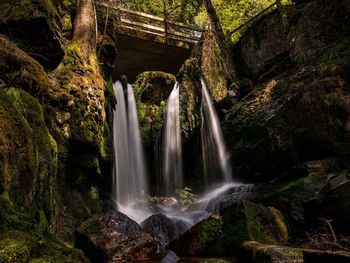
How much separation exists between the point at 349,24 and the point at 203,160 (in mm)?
7421

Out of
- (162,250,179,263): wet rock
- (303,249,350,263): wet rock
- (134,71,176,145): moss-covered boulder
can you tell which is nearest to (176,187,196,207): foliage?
(134,71,176,145): moss-covered boulder

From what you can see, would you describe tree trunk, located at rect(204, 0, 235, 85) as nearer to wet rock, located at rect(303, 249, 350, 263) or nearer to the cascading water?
the cascading water

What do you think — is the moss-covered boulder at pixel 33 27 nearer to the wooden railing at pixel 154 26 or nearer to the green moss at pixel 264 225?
the green moss at pixel 264 225

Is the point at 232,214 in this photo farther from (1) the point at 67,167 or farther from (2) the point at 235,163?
(2) the point at 235,163

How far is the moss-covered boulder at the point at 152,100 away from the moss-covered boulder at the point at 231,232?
848 centimetres

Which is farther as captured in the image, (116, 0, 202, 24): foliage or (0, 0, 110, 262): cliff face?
(116, 0, 202, 24): foliage

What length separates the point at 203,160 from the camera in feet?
47.4

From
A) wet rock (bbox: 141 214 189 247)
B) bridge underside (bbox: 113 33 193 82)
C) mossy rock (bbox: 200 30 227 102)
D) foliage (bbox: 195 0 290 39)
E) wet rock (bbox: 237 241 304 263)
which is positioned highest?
foliage (bbox: 195 0 290 39)

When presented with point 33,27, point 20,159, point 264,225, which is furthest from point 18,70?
point 264,225

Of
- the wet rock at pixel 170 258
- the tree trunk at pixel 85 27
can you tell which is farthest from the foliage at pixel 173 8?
the wet rock at pixel 170 258

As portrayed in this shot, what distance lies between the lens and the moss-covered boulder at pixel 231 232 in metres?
6.04

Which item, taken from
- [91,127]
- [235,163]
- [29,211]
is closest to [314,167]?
[235,163]

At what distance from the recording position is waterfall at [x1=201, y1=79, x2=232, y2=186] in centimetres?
1368

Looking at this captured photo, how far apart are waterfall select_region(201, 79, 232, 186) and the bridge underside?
3780 mm
